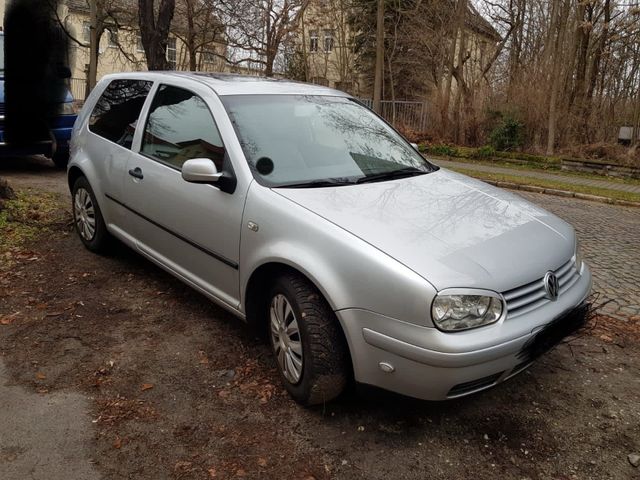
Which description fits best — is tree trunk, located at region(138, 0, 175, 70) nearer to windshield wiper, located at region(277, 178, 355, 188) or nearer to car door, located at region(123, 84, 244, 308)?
car door, located at region(123, 84, 244, 308)

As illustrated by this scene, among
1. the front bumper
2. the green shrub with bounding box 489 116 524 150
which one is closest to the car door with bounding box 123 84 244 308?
the front bumper

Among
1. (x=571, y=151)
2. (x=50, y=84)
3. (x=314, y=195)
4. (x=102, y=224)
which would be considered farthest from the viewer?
(x=571, y=151)

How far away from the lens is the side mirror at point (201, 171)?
324 cm

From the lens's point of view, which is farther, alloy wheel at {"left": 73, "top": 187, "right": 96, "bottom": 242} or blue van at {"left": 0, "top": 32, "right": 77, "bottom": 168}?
blue van at {"left": 0, "top": 32, "right": 77, "bottom": 168}

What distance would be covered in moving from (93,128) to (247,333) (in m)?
2.58

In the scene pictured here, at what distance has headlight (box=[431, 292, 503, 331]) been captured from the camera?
2.42m

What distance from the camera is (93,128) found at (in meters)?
5.06

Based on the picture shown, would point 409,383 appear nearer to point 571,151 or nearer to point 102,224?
point 102,224

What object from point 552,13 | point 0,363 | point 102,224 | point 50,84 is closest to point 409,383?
point 0,363

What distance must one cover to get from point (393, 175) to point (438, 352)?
1.58 metres

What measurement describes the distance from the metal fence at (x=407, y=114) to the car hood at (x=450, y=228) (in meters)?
16.2

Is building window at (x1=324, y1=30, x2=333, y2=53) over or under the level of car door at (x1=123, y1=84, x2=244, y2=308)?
over

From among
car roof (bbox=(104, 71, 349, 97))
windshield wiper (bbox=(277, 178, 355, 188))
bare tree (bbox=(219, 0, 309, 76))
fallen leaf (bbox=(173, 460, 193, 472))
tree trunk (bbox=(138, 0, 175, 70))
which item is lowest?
fallen leaf (bbox=(173, 460, 193, 472))

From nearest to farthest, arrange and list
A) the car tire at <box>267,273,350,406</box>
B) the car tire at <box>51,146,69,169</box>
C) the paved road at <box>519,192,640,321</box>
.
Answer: the car tire at <box>267,273,350,406</box> → the paved road at <box>519,192,640,321</box> → the car tire at <box>51,146,69,169</box>
